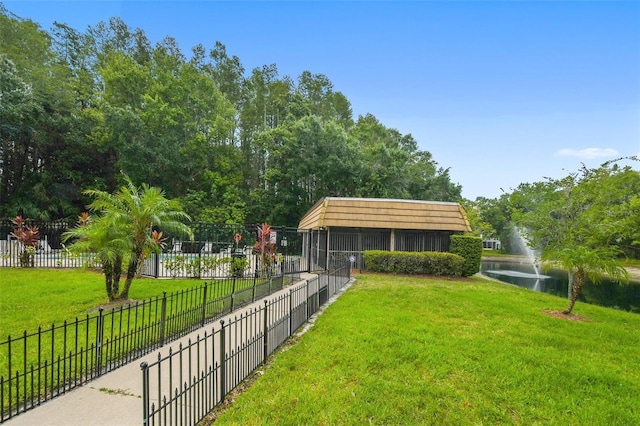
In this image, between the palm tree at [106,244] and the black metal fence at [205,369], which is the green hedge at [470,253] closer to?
the black metal fence at [205,369]

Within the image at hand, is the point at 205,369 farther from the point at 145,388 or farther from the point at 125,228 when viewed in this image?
the point at 125,228

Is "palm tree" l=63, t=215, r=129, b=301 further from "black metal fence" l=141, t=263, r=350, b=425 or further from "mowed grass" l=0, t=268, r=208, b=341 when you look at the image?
"black metal fence" l=141, t=263, r=350, b=425

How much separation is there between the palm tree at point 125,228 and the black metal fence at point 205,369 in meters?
3.51

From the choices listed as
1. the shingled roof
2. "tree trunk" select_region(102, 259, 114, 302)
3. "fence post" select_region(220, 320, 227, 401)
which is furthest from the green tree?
"tree trunk" select_region(102, 259, 114, 302)

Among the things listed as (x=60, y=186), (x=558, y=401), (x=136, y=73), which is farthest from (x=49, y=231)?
(x=558, y=401)

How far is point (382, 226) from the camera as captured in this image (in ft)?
54.0

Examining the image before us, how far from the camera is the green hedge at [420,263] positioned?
14.8 m

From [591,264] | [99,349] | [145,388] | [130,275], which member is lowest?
[99,349]

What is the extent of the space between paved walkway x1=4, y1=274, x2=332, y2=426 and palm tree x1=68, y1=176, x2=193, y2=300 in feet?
13.5

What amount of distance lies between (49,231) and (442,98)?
26963 millimetres

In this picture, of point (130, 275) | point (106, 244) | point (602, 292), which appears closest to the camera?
point (106, 244)

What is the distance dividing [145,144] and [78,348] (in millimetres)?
23671

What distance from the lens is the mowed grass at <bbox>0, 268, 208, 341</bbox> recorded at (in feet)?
20.9

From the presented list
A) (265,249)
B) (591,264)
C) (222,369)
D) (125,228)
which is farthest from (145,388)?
(265,249)
